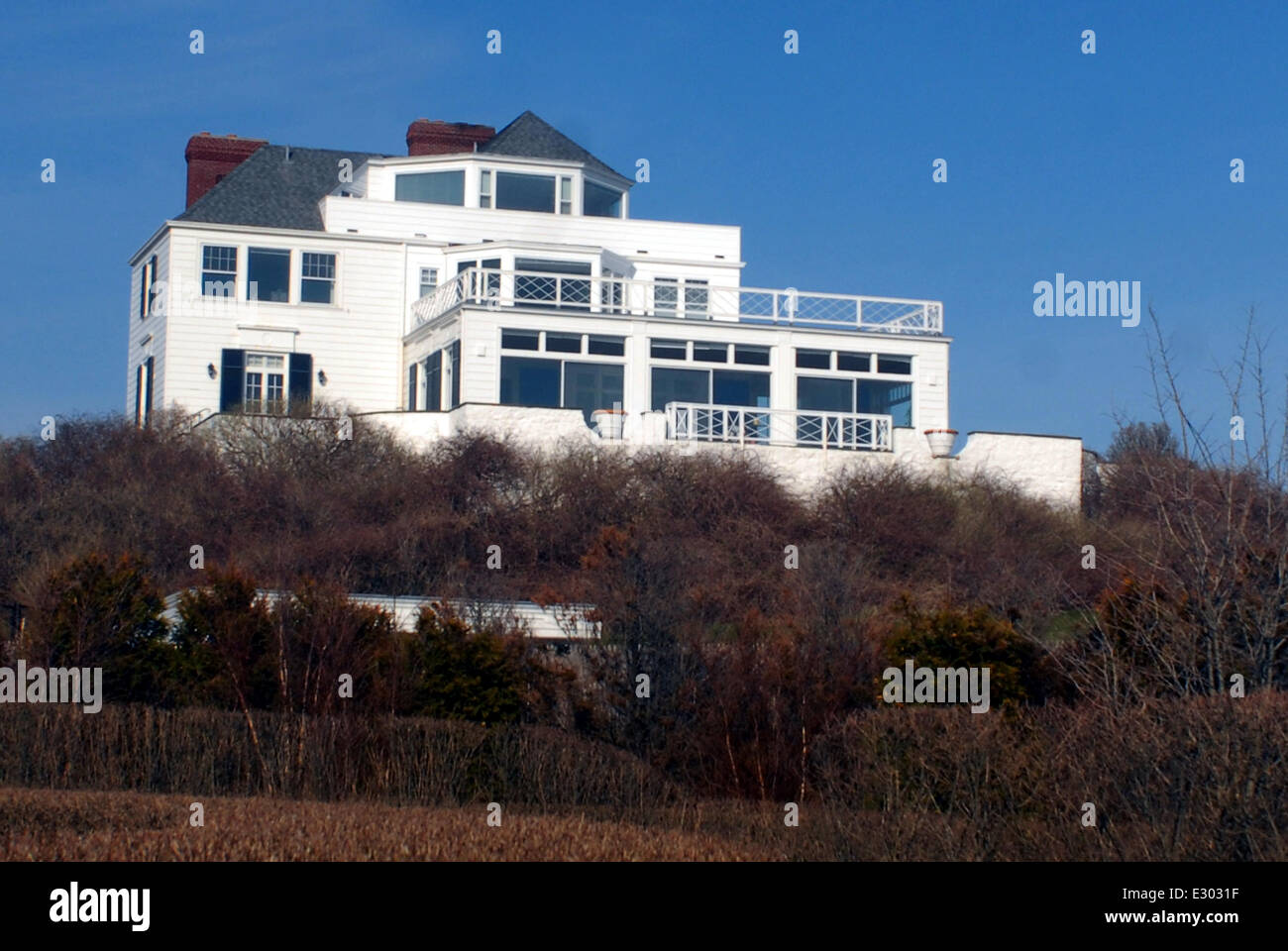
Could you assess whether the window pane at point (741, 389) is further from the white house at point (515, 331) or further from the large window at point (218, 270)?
the large window at point (218, 270)

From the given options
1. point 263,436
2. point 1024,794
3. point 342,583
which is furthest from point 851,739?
point 263,436

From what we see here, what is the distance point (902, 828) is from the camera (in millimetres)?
11719

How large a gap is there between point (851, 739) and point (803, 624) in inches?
136

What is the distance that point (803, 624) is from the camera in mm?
19156

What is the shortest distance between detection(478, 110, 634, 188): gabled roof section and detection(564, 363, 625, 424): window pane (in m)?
6.79

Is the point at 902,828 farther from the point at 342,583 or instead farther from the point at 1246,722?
the point at 342,583

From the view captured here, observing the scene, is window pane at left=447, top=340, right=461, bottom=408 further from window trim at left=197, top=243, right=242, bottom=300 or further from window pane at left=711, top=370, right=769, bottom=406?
window pane at left=711, top=370, right=769, bottom=406
